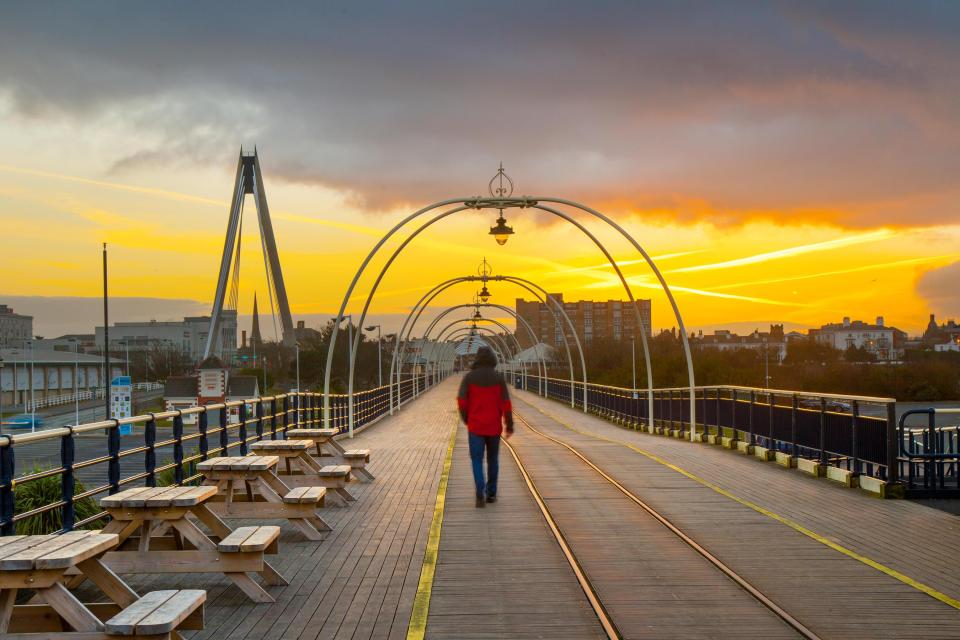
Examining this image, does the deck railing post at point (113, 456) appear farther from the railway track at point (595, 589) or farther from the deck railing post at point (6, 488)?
the railway track at point (595, 589)

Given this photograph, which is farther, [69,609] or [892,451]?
[892,451]

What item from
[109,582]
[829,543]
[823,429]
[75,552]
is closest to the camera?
[75,552]

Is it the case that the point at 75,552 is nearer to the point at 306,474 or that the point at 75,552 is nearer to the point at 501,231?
the point at 306,474

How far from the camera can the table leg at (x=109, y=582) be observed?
533 centimetres

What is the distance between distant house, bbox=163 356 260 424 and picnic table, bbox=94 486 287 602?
74.7 meters

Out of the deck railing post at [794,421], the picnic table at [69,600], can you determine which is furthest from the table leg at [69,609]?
the deck railing post at [794,421]

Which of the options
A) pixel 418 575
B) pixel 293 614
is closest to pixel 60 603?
pixel 293 614

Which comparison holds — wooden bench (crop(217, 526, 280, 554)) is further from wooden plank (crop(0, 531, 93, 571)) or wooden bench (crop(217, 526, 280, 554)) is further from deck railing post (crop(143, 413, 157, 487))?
deck railing post (crop(143, 413, 157, 487))

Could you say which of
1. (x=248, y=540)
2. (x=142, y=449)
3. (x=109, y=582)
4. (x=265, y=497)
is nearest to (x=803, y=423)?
(x=265, y=497)

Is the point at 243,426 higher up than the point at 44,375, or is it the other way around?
the point at 243,426

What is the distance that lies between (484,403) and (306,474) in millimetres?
2371

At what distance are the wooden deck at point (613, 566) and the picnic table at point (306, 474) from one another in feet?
1.20

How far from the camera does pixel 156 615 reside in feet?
15.9

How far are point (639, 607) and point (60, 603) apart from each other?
355 cm
